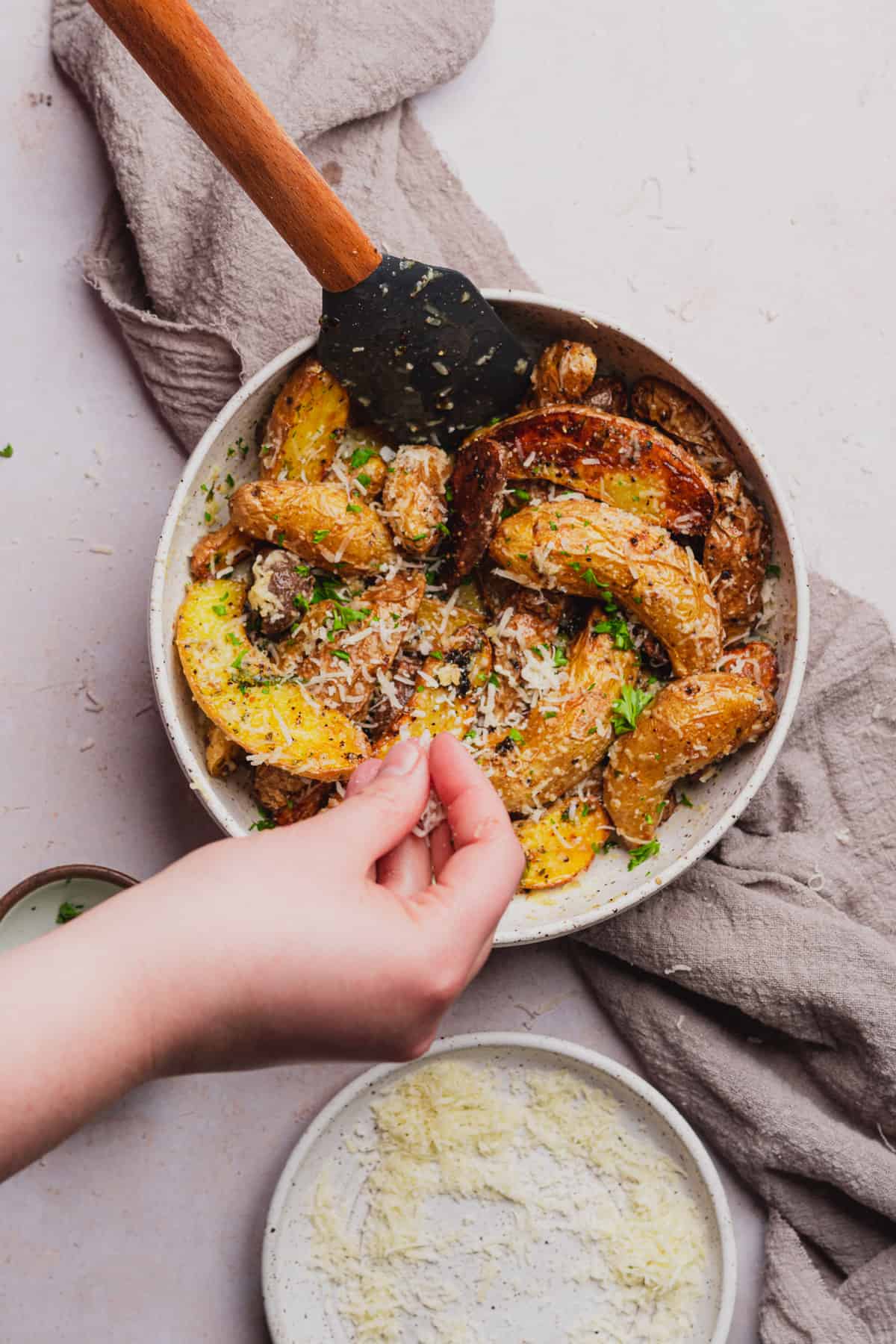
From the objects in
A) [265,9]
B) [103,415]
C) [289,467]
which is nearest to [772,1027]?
[289,467]

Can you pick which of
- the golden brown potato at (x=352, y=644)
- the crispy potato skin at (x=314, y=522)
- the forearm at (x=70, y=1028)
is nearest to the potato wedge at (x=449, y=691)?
the golden brown potato at (x=352, y=644)

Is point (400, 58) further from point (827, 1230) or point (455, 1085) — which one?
point (827, 1230)

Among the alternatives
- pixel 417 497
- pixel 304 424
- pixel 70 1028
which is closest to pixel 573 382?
pixel 417 497

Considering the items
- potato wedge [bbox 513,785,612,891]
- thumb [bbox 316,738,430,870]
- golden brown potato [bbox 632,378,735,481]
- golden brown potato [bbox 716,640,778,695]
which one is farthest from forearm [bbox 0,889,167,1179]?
golden brown potato [bbox 632,378,735,481]

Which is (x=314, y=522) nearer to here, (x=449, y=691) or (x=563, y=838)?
(x=449, y=691)

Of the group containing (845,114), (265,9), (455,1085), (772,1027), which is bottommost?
(772,1027)
